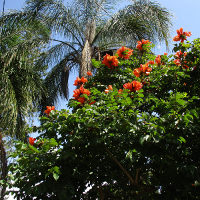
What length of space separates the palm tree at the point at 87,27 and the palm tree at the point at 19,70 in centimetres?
27

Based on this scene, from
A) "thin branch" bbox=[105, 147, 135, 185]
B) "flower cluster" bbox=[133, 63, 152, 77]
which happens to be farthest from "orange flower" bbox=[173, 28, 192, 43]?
"thin branch" bbox=[105, 147, 135, 185]

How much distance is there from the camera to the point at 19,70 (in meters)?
5.51

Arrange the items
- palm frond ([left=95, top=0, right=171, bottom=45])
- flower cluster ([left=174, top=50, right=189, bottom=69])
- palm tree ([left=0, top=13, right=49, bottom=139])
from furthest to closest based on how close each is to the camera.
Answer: palm frond ([left=95, top=0, right=171, bottom=45])
palm tree ([left=0, top=13, right=49, bottom=139])
flower cluster ([left=174, top=50, right=189, bottom=69])

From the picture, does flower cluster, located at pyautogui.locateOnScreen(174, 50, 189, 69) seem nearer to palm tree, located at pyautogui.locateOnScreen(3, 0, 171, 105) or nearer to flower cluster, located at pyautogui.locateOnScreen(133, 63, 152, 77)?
flower cluster, located at pyautogui.locateOnScreen(133, 63, 152, 77)

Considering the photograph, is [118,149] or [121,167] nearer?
[121,167]

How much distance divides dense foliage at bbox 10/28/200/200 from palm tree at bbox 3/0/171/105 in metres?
2.42

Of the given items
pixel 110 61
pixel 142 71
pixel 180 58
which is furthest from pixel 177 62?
pixel 110 61

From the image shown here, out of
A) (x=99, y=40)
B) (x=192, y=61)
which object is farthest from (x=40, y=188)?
(x=99, y=40)

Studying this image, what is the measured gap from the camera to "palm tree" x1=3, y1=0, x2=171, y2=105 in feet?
17.3

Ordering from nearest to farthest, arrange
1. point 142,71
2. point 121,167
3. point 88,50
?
1. point 121,167
2. point 142,71
3. point 88,50

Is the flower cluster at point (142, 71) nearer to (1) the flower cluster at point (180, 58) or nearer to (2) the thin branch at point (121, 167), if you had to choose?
(1) the flower cluster at point (180, 58)

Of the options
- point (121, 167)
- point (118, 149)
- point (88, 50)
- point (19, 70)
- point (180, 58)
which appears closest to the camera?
point (121, 167)

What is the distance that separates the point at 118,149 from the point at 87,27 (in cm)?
391

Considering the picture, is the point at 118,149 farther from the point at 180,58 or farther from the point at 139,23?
the point at 139,23
